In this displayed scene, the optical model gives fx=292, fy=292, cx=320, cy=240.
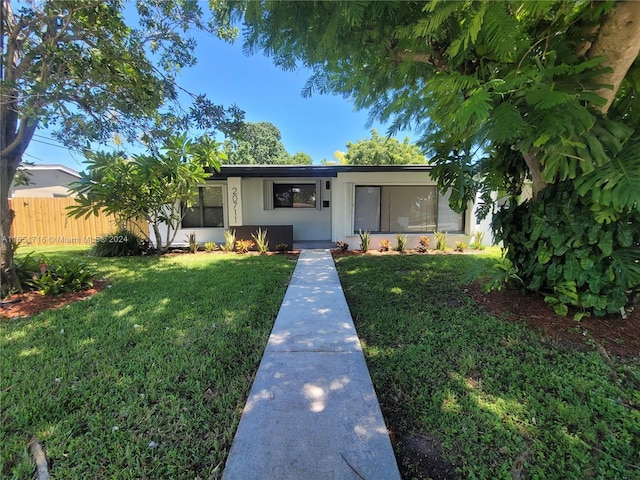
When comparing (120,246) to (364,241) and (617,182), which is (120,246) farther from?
(617,182)

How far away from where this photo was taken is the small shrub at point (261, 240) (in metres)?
9.79

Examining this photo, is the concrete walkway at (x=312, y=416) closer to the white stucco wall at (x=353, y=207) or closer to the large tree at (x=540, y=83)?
the large tree at (x=540, y=83)

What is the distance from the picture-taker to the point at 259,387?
259cm

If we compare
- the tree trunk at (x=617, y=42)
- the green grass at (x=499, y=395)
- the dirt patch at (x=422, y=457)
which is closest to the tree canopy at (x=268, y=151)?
the green grass at (x=499, y=395)

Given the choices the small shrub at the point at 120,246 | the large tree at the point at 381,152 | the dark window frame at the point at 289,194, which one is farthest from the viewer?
the large tree at the point at 381,152

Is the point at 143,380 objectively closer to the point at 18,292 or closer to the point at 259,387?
the point at 259,387

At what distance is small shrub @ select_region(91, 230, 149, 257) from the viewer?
904cm

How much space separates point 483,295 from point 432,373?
8.04ft

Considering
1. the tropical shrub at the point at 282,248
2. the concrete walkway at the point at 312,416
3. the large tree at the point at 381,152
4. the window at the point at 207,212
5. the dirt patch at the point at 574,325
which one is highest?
the large tree at the point at 381,152

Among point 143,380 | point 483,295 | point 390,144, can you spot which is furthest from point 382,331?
point 390,144

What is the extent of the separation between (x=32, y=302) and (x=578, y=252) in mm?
7795

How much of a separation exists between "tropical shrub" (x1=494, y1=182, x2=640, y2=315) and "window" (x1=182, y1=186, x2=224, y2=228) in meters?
10.3

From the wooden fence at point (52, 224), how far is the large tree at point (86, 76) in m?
8.17

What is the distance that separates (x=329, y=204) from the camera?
12.2 m
